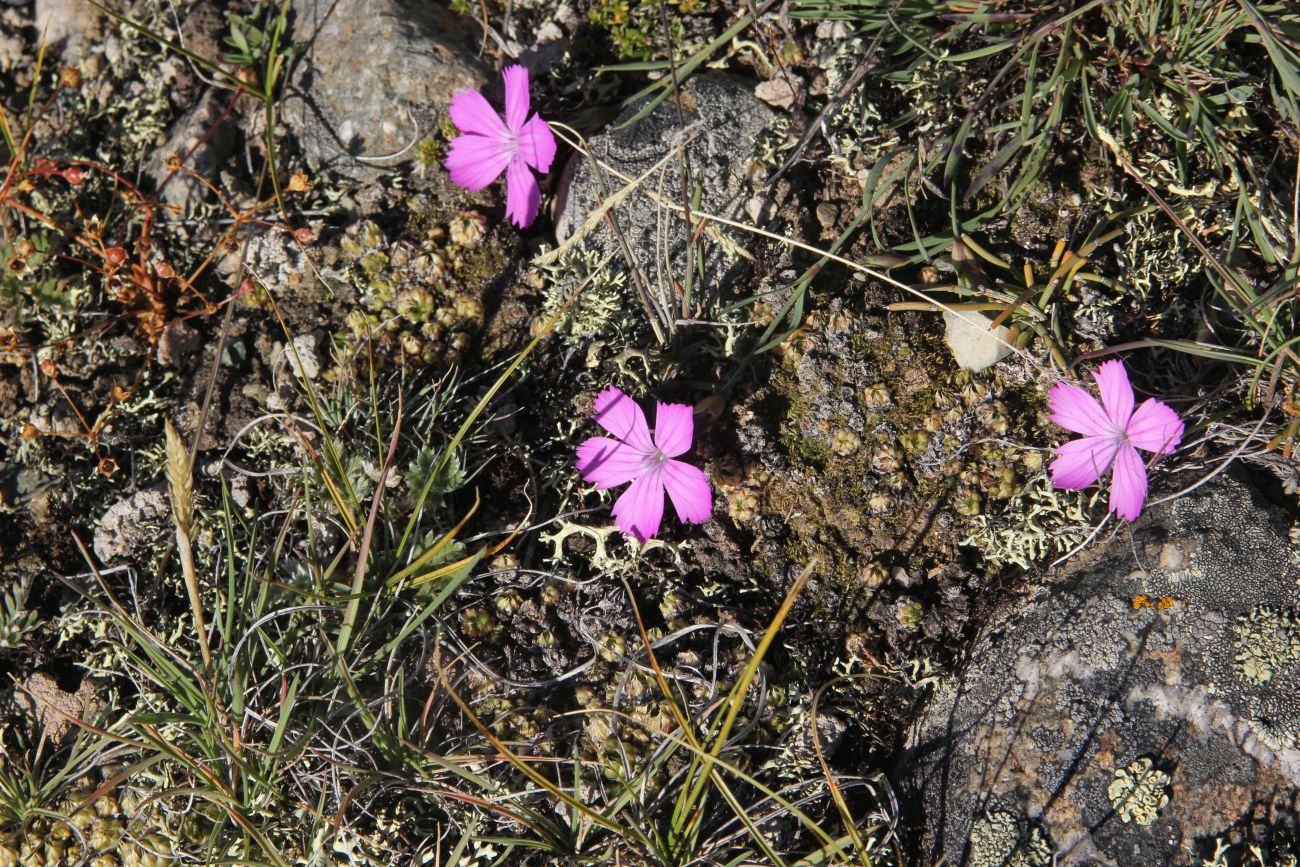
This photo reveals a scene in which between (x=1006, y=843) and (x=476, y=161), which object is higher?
(x=476, y=161)

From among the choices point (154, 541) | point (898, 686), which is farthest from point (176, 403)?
point (898, 686)

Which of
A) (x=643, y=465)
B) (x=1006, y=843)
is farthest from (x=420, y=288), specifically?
(x=1006, y=843)

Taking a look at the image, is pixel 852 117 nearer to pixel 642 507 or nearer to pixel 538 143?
pixel 538 143

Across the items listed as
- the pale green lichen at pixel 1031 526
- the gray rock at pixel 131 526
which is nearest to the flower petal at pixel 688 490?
the pale green lichen at pixel 1031 526

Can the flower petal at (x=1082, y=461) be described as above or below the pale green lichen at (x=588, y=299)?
above

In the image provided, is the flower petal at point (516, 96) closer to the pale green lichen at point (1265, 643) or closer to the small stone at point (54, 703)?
the small stone at point (54, 703)
